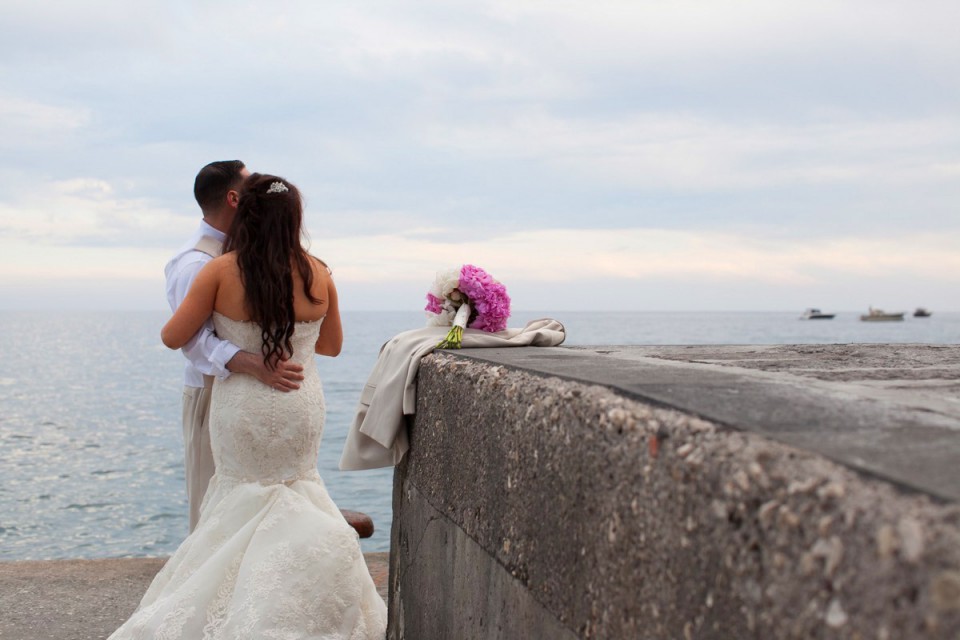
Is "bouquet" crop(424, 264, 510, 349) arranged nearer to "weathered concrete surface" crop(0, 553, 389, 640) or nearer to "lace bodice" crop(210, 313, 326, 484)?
"lace bodice" crop(210, 313, 326, 484)

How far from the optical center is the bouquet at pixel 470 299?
4523 millimetres

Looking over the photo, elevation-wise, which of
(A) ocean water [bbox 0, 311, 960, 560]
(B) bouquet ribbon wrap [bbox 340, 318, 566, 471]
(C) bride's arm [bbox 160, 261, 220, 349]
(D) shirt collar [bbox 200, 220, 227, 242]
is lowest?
→ (A) ocean water [bbox 0, 311, 960, 560]

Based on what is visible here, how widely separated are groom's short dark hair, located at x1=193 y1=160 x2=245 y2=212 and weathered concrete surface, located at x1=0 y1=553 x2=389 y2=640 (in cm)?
235

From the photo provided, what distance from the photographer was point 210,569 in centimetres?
422

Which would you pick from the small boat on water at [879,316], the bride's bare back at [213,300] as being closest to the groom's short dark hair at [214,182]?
the bride's bare back at [213,300]

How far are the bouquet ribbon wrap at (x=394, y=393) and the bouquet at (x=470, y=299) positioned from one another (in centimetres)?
7

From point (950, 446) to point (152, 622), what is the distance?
3479mm

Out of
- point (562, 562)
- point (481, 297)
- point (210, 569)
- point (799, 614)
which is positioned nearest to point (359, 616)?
point (210, 569)

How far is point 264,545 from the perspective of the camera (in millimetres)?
4273

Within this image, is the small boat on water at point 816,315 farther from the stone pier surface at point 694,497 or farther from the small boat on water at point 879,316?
the stone pier surface at point 694,497

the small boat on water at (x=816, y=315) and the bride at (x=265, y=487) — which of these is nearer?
the bride at (x=265, y=487)

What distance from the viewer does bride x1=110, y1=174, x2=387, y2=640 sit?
4.14m

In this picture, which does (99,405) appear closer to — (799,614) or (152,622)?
(152,622)

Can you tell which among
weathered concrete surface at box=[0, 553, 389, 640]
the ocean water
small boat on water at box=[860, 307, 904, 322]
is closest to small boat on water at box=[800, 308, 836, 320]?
small boat on water at box=[860, 307, 904, 322]
